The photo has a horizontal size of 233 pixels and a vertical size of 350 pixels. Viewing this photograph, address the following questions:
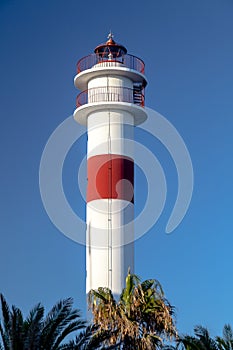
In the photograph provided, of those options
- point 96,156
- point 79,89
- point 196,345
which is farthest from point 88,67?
point 196,345

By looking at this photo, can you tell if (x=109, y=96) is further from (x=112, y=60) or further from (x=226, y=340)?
(x=226, y=340)

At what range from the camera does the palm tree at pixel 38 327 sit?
1244 inches

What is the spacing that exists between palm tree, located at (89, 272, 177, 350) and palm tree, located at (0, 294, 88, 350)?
586 centimetres

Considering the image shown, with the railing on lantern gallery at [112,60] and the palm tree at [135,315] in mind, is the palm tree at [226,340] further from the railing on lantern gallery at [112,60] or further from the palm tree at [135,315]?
the railing on lantern gallery at [112,60]

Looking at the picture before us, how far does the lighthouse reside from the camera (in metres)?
44.8

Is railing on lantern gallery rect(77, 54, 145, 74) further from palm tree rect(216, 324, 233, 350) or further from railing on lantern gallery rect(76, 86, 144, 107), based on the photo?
palm tree rect(216, 324, 233, 350)

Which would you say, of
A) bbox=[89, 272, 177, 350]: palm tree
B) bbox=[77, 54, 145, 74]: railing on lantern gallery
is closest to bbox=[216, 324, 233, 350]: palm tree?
bbox=[89, 272, 177, 350]: palm tree

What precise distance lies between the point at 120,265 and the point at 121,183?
4.01m

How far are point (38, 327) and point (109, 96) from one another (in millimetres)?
17873

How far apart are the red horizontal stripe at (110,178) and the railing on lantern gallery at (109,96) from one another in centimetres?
313

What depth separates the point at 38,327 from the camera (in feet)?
106

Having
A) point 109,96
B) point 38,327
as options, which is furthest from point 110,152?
point 38,327

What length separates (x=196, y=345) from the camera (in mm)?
37625

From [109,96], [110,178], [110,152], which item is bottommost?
[110,178]
